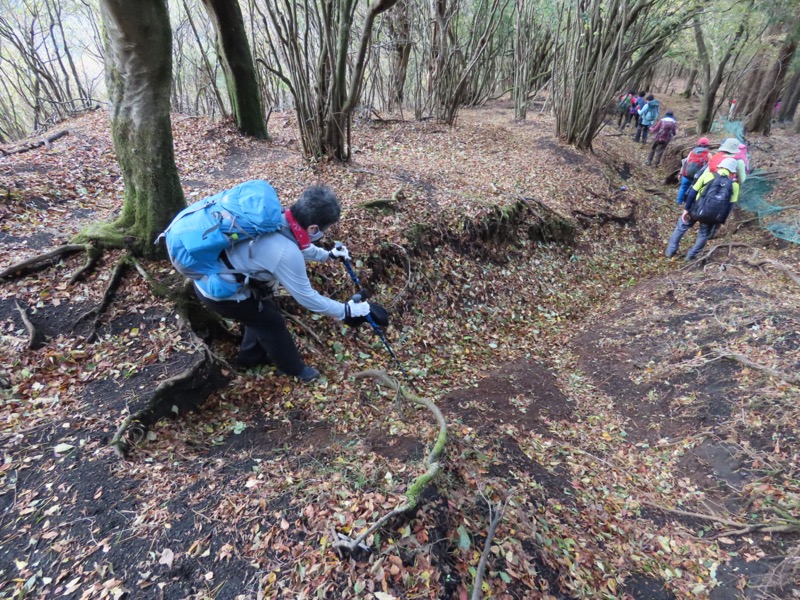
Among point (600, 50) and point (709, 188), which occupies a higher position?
point (600, 50)

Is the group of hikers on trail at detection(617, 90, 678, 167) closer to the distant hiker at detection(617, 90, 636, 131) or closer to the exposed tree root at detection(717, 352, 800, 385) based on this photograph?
the distant hiker at detection(617, 90, 636, 131)

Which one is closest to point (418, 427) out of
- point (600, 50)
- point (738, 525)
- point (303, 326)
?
point (303, 326)

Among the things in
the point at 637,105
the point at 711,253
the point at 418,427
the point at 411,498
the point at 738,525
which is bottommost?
the point at 738,525

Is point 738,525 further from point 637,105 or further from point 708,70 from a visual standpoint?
point 637,105

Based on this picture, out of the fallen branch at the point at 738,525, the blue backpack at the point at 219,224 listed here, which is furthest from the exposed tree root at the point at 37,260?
the fallen branch at the point at 738,525

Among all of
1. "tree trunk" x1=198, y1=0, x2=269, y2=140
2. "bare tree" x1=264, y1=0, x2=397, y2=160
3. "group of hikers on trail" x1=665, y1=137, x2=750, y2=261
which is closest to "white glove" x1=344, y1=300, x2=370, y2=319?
"bare tree" x1=264, y1=0, x2=397, y2=160

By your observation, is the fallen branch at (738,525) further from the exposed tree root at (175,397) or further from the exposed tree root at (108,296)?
the exposed tree root at (108,296)

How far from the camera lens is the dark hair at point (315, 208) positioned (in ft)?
10.4

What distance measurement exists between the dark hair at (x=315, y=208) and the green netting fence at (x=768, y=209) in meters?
9.67

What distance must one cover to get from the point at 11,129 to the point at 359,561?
25.9 m

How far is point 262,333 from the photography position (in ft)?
12.3

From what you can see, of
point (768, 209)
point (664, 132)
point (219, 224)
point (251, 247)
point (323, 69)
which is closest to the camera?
point (219, 224)

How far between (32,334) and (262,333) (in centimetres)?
203

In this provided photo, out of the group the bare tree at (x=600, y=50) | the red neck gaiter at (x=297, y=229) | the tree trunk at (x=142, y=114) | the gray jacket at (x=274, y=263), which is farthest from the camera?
the bare tree at (x=600, y=50)
